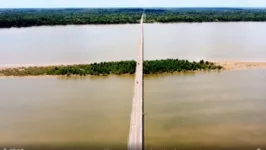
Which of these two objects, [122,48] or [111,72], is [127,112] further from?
[122,48]

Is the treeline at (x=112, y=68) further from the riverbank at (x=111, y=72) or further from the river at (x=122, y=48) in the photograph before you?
the river at (x=122, y=48)

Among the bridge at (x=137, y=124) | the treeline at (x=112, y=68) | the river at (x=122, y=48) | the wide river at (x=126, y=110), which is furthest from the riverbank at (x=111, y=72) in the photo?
the bridge at (x=137, y=124)

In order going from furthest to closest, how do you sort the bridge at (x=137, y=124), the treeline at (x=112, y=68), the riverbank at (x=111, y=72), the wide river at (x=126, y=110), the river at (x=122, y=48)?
1. the river at (x=122, y=48)
2. the riverbank at (x=111, y=72)
3. the treeline at (x=112, y=68)
4. the wide river at (x=126, y=110)
5. the bridge at (x=137, y=124)

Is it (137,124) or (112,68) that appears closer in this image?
(137,124)

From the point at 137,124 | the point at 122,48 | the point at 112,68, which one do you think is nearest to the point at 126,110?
the point at 137,124

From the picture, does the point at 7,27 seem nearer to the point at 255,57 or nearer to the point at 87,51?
the point at 87,51

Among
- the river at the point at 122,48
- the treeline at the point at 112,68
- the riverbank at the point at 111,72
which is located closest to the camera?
the treeline at the point at 112,68

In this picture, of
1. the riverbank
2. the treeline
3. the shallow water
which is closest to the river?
the riverbank
